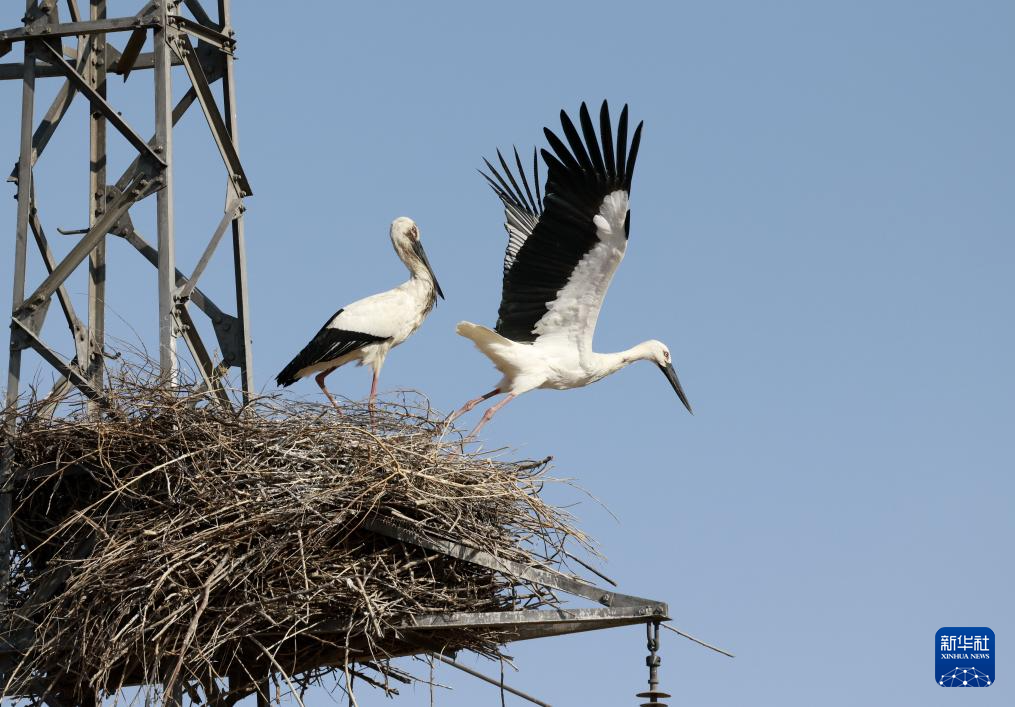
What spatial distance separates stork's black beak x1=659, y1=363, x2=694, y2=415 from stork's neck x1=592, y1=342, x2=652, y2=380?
0.30 m

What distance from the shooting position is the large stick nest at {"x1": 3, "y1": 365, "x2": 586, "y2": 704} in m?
7.57

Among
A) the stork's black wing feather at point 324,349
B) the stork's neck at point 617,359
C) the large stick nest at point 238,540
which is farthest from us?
the stork's neck at point 617,359

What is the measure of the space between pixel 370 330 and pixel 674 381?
99.6 inches

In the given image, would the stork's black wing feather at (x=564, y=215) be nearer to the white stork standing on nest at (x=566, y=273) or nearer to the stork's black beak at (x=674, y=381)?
the white stork standing on nest at (x=566, y=273)

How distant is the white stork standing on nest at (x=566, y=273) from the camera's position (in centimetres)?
1070

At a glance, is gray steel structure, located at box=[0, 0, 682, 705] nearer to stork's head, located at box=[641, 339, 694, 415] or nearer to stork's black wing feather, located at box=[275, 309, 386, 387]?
stork's black wing feather, located at box=[275, 309, 386, 387]

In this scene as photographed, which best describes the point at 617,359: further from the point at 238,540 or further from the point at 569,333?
the point at 238,540

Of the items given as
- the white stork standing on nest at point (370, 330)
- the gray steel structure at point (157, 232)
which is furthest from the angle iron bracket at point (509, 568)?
the white stork standing on nest at point (370, 330)

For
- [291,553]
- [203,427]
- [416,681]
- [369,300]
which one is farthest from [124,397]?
[369,300]

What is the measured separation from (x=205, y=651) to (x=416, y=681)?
1218mm

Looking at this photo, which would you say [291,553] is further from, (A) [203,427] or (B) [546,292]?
(B) [546,292]

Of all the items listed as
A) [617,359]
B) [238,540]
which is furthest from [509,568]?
[617,359]

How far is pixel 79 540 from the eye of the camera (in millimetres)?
7945

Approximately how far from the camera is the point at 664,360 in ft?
39.7
